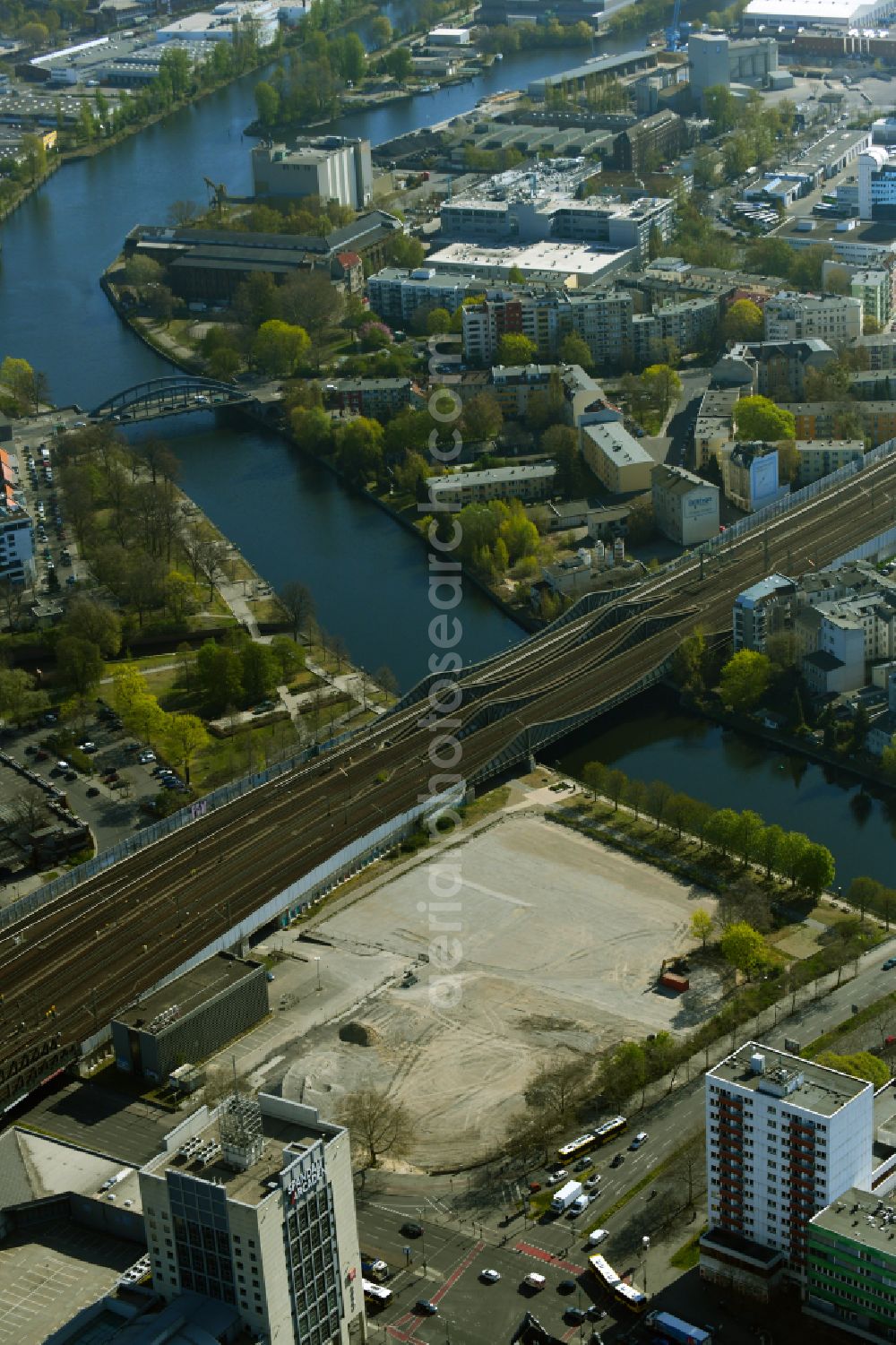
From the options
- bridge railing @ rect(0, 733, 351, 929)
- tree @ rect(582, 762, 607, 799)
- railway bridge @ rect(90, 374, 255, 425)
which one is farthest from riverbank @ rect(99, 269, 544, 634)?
bridge railing @ rect(0, 733, 351, 929)

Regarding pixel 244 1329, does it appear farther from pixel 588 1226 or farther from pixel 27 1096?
pixel 27 1096

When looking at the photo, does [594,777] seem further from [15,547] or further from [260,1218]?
[260,1218]

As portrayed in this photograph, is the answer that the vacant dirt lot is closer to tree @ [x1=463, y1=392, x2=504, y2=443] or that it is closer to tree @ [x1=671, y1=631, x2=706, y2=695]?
tree @ [x1=671, y1=631, x2=706, y2=695]

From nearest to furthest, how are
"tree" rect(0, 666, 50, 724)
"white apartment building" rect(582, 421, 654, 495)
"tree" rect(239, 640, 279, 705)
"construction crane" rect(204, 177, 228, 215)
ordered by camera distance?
"tree" rect(0, 666, 50, 724), "tree" rect(239, 640, 279, 705), "white apartment building" rect(582, 421, 654, 495), "construction crane" rect(204, 177, 228, 215)

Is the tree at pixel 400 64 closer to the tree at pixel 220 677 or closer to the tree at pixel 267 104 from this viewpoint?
the tree at pixel 267 104

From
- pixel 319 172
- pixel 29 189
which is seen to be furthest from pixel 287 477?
pixel 29 189

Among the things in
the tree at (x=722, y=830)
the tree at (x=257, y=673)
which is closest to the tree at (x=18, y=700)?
the tree at (x=257, y=673)
